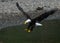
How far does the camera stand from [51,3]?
3334 centimetres

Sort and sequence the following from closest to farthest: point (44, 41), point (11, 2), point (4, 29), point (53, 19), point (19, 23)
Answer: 1. point (44, 41)
2. point (4, 29)
3. point (19, 23)
4. point (53, 19)
5. point (11, 2)

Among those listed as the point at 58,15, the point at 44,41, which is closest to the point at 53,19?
the point at 58,15

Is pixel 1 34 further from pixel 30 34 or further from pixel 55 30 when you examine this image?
pixel 55 30

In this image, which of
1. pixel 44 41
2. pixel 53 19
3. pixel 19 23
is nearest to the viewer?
pixel 44 41

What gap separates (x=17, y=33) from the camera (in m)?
23.0

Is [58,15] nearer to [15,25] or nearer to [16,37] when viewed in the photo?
[15,25]

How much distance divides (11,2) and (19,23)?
7.22 metres

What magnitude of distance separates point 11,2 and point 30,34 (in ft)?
36.5

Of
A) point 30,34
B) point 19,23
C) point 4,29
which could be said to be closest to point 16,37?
point 30,34

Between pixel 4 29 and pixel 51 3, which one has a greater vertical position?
pixel 4 29

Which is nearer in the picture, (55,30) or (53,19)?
(55,30)

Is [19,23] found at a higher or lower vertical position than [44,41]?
lower

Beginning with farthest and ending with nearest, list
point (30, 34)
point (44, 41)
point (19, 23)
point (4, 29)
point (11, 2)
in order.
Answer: point (11, 2)
point (19, 23)
point (4, 29)
point (30, 34)
point (44, 41)

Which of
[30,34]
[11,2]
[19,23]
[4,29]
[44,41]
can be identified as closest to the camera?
[44,41]
